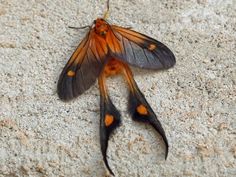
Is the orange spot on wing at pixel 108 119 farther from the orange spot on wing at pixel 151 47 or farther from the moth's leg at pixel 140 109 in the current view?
the orange spot on wing at pixel 151 47

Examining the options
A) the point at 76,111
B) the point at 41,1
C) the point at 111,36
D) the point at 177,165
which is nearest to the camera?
the point at 177,165

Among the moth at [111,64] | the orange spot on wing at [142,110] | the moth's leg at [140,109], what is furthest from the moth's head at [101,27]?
the orange spot on wing at [142,110]

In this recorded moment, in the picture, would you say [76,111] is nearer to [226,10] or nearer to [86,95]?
[86,95]

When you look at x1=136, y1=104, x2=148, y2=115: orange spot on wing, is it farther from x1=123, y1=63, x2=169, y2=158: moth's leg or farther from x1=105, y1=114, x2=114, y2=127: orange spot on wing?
x1=105, y1=114, x2=114, y2=127: orange spot on wing

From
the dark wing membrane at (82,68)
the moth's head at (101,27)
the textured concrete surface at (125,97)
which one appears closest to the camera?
the textured concrete surface at (125,97)

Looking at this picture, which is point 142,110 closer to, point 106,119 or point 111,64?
point 106,119

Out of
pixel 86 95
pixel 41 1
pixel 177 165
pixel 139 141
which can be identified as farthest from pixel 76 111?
pixel 41 1
